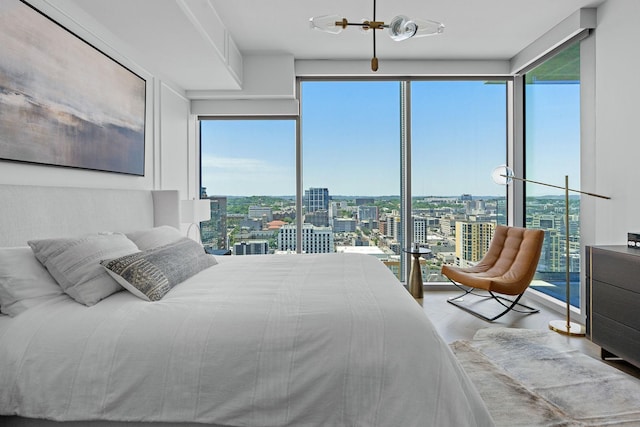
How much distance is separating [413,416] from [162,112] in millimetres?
3496

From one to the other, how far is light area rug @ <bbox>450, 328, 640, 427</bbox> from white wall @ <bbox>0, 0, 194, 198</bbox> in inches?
110

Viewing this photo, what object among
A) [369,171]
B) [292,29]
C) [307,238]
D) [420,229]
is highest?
[292,29]

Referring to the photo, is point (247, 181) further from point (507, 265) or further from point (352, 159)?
point (507, 265)

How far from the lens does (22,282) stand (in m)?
1.63

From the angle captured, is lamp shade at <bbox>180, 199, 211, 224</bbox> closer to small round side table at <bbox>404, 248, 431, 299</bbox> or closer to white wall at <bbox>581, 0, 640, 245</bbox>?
small round side table at <bbox>404, 248, 431, 299</bbox>

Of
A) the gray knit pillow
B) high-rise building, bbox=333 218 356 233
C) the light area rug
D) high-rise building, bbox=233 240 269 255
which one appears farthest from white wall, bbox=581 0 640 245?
high-rise building, bbox=233 240 269 255

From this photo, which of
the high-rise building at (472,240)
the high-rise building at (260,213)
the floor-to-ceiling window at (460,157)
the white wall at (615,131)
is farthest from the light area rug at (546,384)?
the high-rise building at (260,213)

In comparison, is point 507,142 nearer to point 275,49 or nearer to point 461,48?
point 461,48

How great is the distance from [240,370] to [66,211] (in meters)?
1.57

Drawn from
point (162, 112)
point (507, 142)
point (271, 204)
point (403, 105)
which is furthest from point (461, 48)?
point (162, 112)

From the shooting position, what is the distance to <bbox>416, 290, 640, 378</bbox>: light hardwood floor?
2961mm

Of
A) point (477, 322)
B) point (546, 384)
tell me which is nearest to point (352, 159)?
point (477, 322)

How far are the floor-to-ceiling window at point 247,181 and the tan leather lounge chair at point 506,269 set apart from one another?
2.13m

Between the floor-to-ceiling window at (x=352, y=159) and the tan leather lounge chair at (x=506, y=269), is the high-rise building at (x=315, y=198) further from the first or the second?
the tan leather lounge chair at (x=506, y=269)
